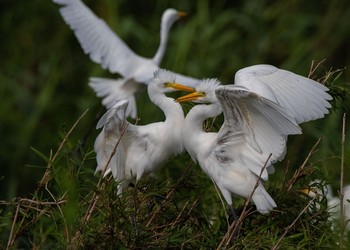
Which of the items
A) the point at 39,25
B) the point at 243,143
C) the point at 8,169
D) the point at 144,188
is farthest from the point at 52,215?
the point at 39,25

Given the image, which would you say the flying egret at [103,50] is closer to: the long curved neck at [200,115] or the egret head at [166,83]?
the egret head at [166,83]

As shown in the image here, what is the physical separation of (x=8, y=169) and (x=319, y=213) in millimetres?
3430

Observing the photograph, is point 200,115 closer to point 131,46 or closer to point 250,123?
point 250,123

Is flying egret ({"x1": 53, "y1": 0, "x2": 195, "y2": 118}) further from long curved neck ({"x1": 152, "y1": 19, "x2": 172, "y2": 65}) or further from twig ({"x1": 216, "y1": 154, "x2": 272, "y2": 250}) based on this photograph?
twig ({"x1": 216, "y1": 154, "x2": 272, "y2": 250})

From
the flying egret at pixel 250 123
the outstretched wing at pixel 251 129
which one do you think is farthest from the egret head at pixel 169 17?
the outstretched wing at pixel 251 129

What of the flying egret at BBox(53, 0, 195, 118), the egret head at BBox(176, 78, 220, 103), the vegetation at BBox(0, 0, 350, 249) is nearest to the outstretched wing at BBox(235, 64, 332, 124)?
the egret head at BBox(176, 78, 220, 103)

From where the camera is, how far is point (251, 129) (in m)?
3.62

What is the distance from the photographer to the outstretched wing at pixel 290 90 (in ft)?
11.7

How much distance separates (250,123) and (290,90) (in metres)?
0.22

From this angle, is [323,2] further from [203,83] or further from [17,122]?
[203,83]

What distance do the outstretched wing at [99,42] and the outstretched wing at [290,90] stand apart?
2.07 m

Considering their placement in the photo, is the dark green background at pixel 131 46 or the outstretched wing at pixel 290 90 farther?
the dark green background at pixel 131 46

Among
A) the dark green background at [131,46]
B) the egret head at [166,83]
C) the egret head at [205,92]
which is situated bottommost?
the dark green background at [131,46]

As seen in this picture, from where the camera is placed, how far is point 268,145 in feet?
11.7
